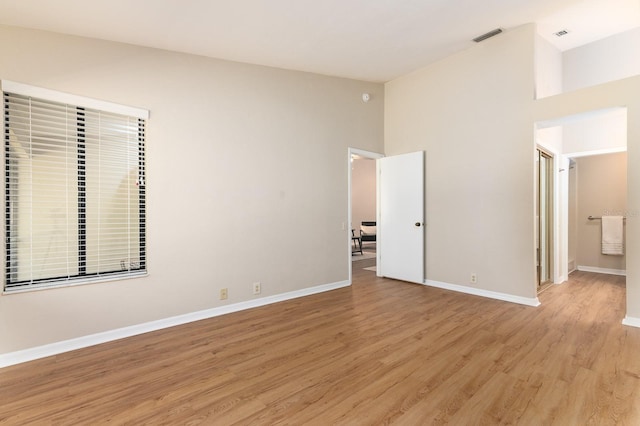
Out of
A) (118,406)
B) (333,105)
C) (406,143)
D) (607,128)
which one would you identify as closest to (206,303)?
(118,406)

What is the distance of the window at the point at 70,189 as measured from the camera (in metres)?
2.50

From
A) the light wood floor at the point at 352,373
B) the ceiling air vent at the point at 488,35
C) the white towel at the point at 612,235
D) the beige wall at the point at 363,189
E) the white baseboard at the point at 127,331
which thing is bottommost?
the light wood floor at the point at 352,373

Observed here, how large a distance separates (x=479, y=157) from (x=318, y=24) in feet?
Answer: 8.85

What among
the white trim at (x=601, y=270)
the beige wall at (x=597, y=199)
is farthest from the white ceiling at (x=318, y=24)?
the white trim at (x=601, y=270)

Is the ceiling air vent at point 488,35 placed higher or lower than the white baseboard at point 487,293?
higher

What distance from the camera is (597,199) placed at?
5660 mm

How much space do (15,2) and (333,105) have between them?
A: 3.40 metres

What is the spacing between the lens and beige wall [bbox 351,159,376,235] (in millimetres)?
10531

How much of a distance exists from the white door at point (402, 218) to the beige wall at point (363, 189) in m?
5.15

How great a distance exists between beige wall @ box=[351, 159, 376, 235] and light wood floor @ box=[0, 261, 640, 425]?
712 cm

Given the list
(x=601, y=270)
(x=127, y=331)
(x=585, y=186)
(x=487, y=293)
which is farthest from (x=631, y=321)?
(x=127, y=331)

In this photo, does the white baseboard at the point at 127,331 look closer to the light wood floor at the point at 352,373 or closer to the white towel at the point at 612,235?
the light wood floor at the point at 352,373

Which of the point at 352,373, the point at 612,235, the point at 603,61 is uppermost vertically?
the point at 603,61

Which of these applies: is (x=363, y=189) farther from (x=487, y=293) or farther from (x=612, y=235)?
(x=487, y=293)
